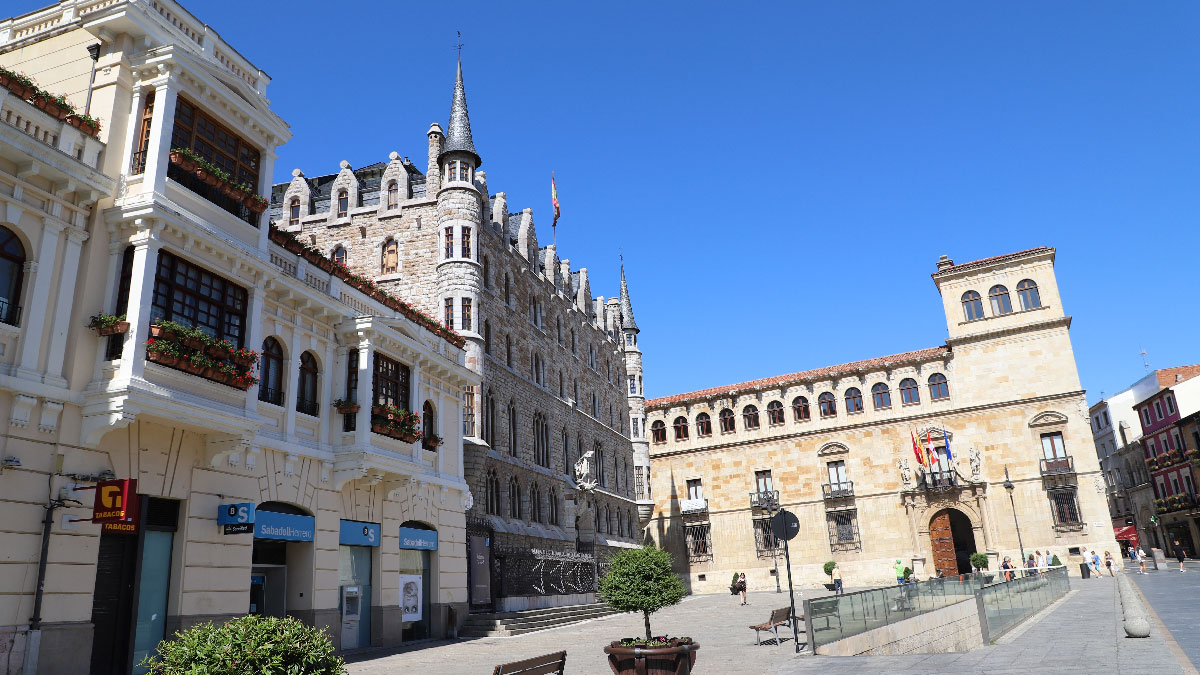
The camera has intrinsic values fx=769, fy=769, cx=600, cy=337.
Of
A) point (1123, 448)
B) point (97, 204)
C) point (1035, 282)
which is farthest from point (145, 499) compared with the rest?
point (1123, 448)

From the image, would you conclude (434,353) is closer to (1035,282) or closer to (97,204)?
(97,204)

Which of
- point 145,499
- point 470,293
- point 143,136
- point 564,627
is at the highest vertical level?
point 470,293

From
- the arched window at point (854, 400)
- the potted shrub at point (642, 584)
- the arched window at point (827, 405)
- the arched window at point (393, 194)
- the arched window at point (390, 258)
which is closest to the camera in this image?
the potted shrub at point (642, 584)

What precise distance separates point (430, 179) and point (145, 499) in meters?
22.0

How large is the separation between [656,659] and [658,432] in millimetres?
50972

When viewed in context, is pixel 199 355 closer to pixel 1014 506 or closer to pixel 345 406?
pixel 345 406

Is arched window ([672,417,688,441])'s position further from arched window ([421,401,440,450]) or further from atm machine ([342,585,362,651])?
atm machine ([342,585,362,651])

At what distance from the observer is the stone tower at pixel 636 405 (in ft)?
178

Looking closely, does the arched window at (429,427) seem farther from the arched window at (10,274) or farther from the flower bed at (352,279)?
the arched window at (10,274)

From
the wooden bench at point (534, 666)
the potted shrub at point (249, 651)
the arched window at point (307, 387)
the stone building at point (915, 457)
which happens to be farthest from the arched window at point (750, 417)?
the potted shrub at point (249, 651)

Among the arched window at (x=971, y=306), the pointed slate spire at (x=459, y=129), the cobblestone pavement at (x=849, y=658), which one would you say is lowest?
the cobblestone pavement at (x=849, y=658)

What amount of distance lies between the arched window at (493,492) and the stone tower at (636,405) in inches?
927

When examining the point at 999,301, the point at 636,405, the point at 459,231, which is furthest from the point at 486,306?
the point at 999,301

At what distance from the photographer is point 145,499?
13836 mm
